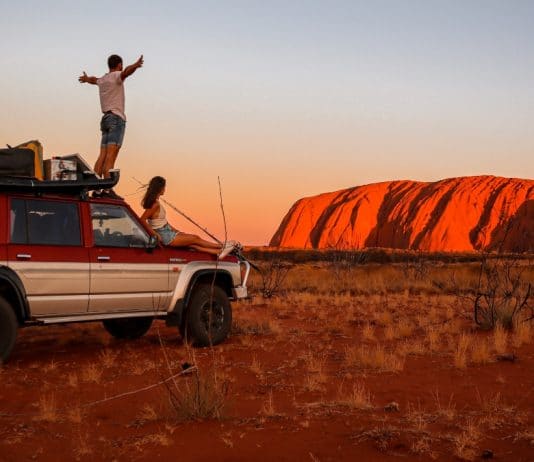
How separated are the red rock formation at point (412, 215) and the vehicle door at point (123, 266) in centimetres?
5682

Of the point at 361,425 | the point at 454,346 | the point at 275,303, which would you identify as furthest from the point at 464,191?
the point at 361,425

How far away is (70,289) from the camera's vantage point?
9.29m

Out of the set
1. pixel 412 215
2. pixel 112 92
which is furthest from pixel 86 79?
pixel 412 215

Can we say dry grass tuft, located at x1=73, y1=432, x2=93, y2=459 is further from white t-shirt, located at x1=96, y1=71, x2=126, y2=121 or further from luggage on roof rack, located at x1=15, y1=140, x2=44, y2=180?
white t-shirt, located at x1=96, y1=71, x2=126, y2=121

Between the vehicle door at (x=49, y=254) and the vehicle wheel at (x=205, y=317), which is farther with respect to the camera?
the vehicle wheel at (x=205, y=317)

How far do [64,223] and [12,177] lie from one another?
0.91 m

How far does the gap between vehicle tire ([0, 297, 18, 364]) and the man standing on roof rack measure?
111 inches

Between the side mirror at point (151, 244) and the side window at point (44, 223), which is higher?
the side window at point (44, 223)

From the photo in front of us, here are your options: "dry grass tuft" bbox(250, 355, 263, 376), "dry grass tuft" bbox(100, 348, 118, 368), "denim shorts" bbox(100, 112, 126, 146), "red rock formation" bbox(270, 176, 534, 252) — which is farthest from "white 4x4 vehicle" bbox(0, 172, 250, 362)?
"red rock formation" bbox(270, 176, 534, 252)

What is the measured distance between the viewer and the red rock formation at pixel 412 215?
73812 millimetres

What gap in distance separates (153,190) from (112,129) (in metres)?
1.13

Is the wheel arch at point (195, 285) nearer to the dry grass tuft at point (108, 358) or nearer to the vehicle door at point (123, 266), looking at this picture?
the vehicle door at point (123, 266)

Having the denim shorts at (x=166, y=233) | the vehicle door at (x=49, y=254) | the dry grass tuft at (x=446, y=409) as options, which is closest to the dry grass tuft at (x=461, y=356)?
the dry grass tuft at (x=446, y=409)

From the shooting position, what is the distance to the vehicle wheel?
10.9 meters
